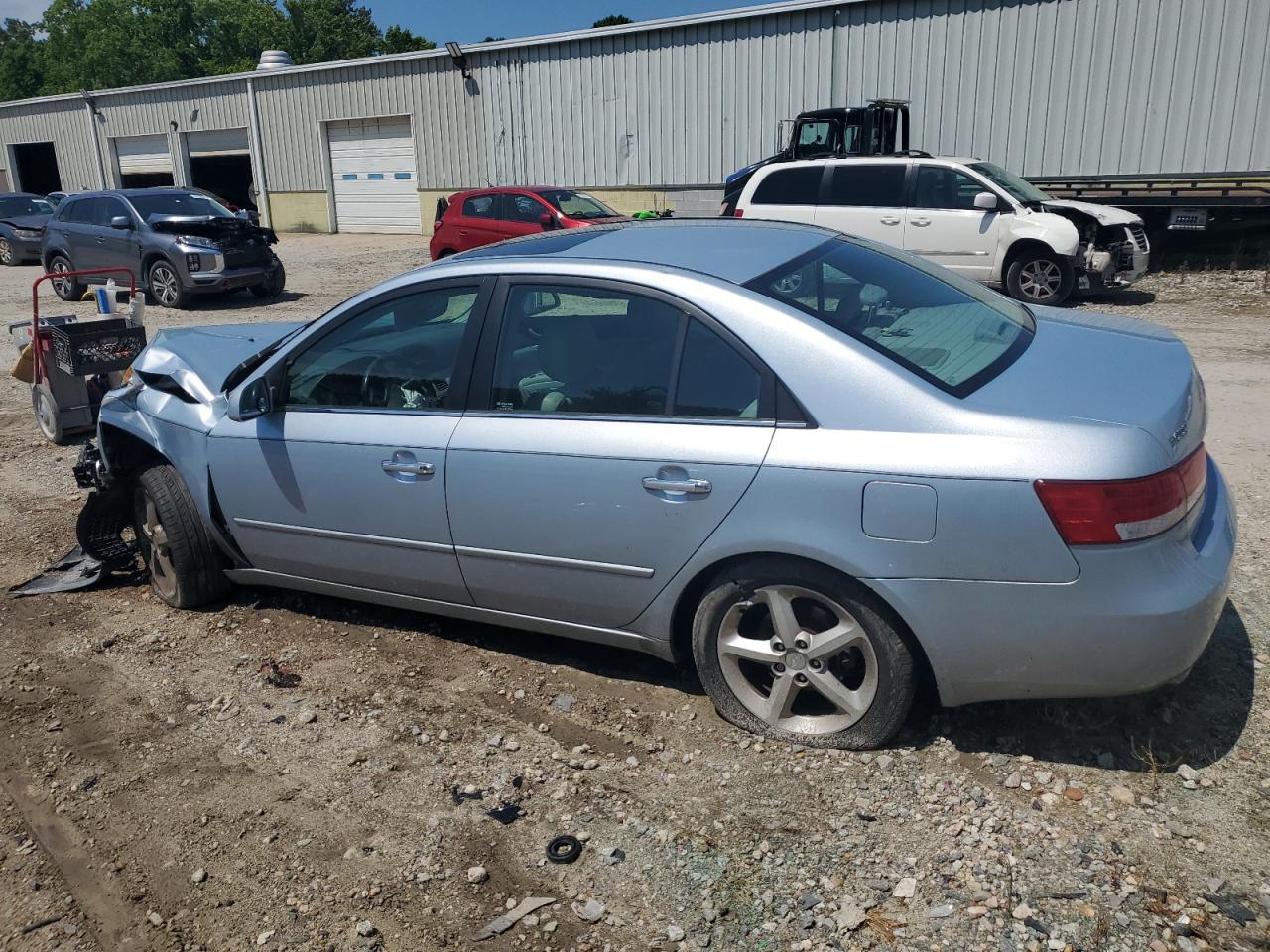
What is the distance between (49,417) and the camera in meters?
7.78

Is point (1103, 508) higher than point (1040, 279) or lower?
higher

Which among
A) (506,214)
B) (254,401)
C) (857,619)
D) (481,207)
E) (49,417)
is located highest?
(481,207)

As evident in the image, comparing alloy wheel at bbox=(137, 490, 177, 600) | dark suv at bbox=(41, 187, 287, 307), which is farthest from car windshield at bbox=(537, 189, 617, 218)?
alloy wheel at bbox=(137, 490, 177, 600)

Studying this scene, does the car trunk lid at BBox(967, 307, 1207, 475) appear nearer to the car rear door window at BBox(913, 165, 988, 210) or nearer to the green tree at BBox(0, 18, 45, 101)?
the car rear door window at BBox(913, 165, 988, 210)

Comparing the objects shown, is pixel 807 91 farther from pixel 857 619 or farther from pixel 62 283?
pixel 857 619

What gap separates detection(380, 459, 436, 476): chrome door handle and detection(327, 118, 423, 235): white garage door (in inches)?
1018

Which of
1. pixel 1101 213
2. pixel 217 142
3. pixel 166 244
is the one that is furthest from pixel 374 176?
pixel 1101 213

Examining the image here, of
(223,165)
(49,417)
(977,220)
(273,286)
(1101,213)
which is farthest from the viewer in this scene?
(223,165)

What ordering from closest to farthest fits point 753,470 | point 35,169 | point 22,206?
point 753,470, point 22,206, point 35,169

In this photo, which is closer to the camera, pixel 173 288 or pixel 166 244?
pixel 166 244

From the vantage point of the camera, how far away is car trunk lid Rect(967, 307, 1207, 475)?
9.65 feet

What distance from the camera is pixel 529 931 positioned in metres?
2.71

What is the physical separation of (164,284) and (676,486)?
1445 centimetres

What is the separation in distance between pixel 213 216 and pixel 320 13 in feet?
193
